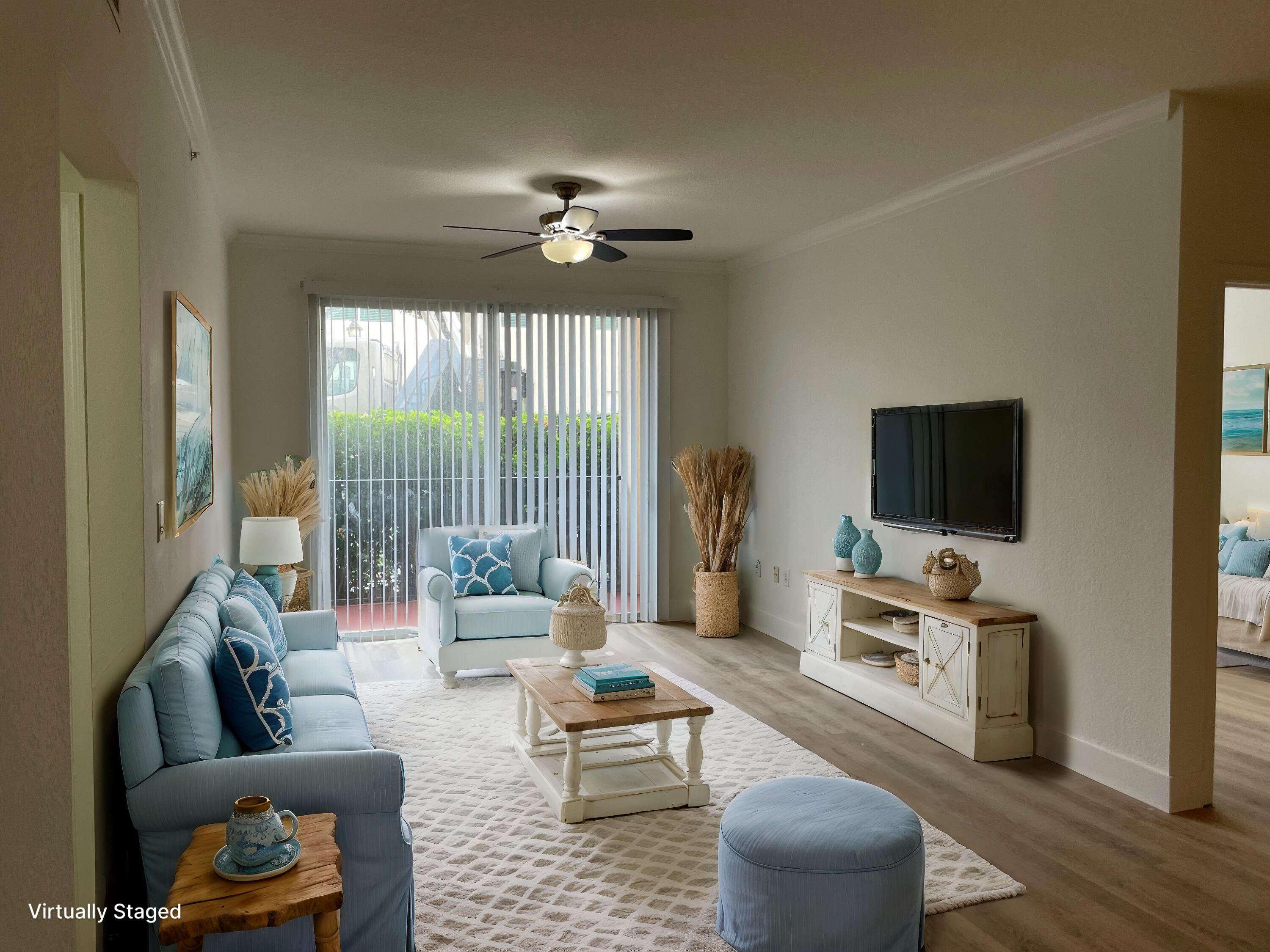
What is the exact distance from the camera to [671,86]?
344 centimetres

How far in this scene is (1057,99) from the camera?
3.52 meters

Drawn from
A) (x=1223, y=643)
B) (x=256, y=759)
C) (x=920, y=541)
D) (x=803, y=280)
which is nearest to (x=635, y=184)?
(x=803, y=280)

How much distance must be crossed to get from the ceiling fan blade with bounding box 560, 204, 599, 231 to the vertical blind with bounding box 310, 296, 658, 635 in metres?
1.82

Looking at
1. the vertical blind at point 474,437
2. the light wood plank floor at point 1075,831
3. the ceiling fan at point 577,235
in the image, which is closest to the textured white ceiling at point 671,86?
the ceiling fan at point 577,235

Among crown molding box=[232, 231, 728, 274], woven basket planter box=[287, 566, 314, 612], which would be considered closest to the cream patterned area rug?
woven basket planter box=[287, 566, 314, 612]

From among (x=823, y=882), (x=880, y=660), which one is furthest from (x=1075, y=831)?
(x=880, y=660)

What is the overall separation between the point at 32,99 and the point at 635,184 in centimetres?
346

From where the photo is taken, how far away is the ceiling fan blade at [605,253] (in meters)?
4.93

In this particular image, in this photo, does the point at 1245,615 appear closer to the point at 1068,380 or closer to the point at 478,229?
the point at 1068,380

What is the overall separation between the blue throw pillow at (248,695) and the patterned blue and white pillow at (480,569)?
115 inches

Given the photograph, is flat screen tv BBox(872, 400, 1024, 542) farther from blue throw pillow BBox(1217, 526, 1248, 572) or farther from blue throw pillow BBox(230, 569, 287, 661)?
blue throw pillow BBox(230, 569, 287, 661)

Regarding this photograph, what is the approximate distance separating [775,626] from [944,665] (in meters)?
2.44

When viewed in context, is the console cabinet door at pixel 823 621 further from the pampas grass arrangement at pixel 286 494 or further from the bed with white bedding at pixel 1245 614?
the pampas grass arrangement at pixel 286 494

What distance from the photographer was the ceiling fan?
4.68 m
